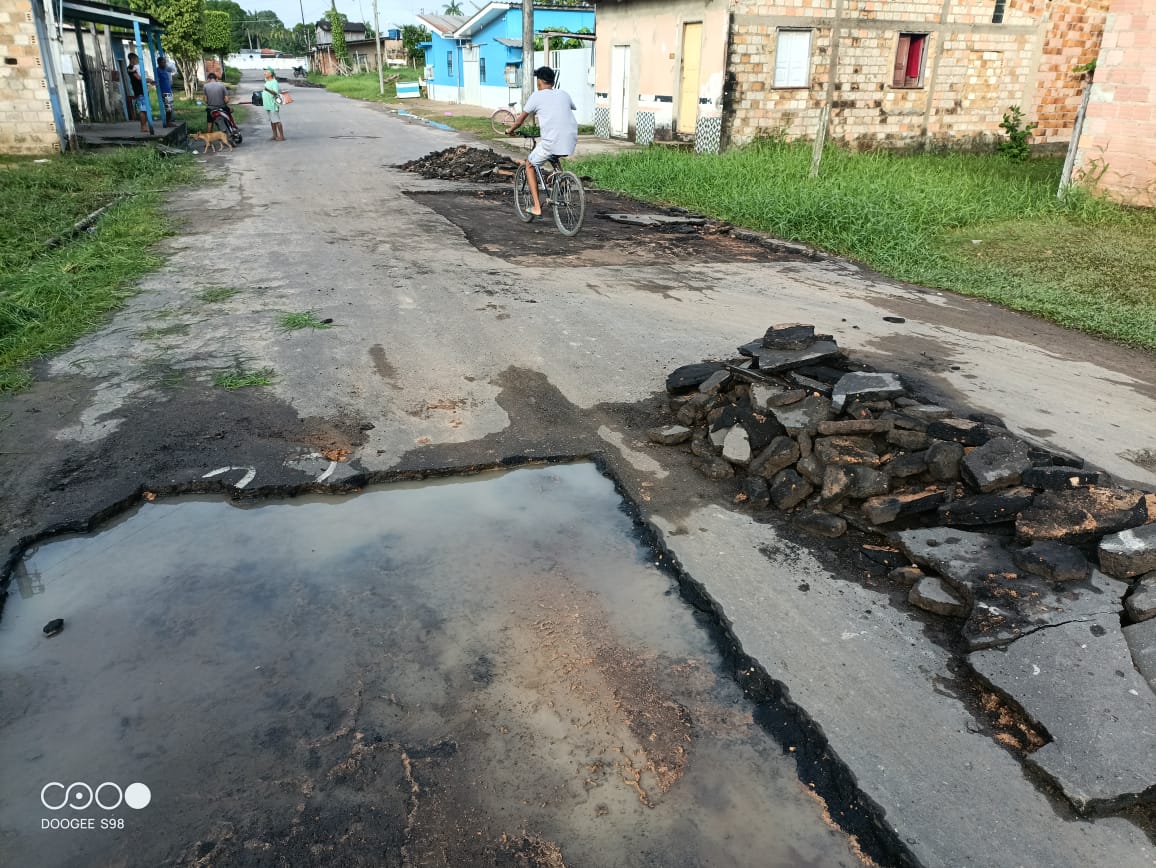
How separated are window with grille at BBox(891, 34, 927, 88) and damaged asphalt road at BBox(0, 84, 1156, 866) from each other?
1310 cm

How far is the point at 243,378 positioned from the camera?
5.41 meters

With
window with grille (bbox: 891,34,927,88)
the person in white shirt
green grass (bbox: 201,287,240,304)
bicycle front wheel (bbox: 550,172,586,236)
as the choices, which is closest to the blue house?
window with grille (bbox: 891,34,927,88)

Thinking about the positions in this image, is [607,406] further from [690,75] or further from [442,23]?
Answer: [442,23]

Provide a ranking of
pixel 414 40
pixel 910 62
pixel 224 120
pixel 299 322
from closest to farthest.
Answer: pixel 299 322 → pixel 910 62 → pixel 224 120 → pixel 414 40

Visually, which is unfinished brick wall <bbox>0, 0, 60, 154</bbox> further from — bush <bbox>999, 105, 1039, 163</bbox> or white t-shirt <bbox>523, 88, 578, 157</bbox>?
bush <bbox>999, 105, 1039, 163</bbox>

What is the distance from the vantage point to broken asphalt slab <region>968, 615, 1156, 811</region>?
7.82ft

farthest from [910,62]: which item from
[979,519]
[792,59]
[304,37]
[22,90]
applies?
[304,37]

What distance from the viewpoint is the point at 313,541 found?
12.4ft

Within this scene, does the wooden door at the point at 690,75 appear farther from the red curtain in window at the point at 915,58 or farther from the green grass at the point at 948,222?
the red curtain in window at the point at 915,58

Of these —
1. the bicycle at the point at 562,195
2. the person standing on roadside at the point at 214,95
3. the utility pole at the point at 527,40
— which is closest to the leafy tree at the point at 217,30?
the person standing on roadside at the point at 214,95

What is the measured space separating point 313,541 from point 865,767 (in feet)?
8.39

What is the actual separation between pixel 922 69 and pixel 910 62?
0.36 meters

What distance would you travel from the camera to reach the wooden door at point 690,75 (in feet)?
60.6

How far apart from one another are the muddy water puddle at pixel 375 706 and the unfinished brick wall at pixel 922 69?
1655 centimetres
